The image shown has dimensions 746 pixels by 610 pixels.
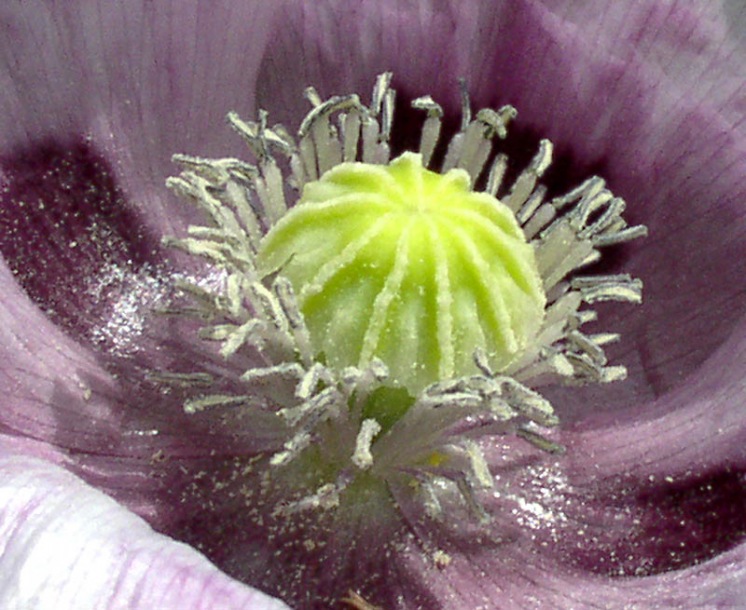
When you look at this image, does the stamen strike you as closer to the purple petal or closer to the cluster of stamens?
the cluster of stamens

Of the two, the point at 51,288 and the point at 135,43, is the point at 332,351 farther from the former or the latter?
the point at 135,43

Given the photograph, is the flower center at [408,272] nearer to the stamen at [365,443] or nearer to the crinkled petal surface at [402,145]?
the stamen at [365,443]

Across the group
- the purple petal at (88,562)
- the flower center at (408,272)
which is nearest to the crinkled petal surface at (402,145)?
the flower center at (408,272)

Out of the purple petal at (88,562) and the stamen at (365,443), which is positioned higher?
the purple petal at (88,562)

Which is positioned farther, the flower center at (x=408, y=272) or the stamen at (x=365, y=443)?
the flower center at (x=408, y=272)

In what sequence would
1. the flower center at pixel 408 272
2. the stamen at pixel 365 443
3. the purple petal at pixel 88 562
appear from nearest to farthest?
the purple petal at pixel 88 562
the stamen at pixel 365 443
the flower center at pixel 408 272

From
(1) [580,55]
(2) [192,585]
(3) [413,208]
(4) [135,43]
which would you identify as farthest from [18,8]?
(2) [192,585]
